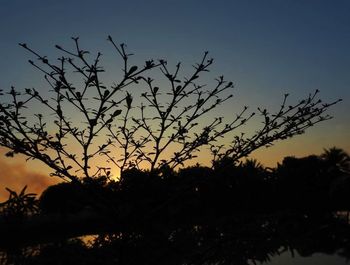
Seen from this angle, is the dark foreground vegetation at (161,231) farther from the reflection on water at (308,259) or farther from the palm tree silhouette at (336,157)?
the palm tree silhouette at (336,157)

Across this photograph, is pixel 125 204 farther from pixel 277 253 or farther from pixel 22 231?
pixel 22 231

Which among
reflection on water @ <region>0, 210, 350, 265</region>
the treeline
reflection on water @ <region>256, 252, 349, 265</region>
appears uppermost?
the treeline

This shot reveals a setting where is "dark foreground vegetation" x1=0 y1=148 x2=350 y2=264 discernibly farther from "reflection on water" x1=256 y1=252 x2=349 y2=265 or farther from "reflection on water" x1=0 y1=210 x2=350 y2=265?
"reflection on water" x1=256 y1=252 x2=349 y2=265

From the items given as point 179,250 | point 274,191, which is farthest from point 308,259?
point 274,191

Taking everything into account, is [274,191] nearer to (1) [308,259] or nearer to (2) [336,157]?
(2) [336,157]

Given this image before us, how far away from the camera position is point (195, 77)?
5684 mm

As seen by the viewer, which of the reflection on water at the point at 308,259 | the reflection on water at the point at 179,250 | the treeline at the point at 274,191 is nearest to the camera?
the reflection on water at the point at 179,250

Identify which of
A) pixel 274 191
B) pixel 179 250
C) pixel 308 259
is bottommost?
pixel 308 259

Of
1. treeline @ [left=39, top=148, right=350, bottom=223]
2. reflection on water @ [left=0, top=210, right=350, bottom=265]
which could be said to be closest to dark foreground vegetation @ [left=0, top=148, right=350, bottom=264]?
reflection on water @ [left=0, top=210, right=350, bottom=265]

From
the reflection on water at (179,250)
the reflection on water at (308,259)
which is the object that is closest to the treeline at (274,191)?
the reflection on water at (308,259)

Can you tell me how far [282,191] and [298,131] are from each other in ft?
81.1

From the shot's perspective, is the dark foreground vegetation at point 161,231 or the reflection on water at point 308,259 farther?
the reflection on water at point 308,259

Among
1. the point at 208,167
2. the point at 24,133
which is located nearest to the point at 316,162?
the point at 208,167

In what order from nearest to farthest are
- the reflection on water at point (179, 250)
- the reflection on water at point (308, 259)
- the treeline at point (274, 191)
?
1. the reflection on water at point (179, 250)
2. the reflection on water at point (308, 259)
3. the treeline at point (274, 191)
